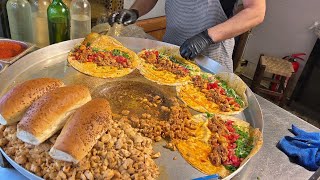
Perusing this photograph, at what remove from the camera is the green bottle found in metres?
2.21

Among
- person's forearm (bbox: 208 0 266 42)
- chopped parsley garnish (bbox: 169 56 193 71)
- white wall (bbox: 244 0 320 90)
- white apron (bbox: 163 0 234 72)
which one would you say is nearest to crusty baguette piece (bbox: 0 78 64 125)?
→ chopped parsley garnish (bbox: 169 56 193 71)

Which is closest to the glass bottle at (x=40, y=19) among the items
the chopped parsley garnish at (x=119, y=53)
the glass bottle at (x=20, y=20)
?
the glass bottle at (x=20, y=20)

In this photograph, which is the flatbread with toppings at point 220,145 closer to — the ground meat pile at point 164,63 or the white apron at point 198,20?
the ground meat pile at point 164,63

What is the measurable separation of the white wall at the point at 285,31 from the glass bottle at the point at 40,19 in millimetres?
3806

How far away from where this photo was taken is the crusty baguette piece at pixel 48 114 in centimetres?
130

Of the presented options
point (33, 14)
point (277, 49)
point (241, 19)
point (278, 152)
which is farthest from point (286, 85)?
point (33, 14)

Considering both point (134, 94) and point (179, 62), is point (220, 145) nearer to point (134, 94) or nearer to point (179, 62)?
point (134, 94)

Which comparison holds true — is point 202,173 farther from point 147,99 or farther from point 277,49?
point 277,49

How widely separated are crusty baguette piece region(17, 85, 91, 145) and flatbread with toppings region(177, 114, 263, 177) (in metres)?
0.62

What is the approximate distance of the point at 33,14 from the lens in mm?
2334

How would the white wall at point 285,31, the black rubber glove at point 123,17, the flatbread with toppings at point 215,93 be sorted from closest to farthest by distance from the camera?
the flatbread with toppings at point 215,93, the black rubber glove at point 123,17, the white wall at point 285,31

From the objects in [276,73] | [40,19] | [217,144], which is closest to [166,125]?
[217,144]

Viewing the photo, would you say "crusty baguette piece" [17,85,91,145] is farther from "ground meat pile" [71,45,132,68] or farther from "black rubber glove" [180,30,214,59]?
"black rubber glove" [180,30,214,59]

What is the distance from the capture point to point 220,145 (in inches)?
65.8
